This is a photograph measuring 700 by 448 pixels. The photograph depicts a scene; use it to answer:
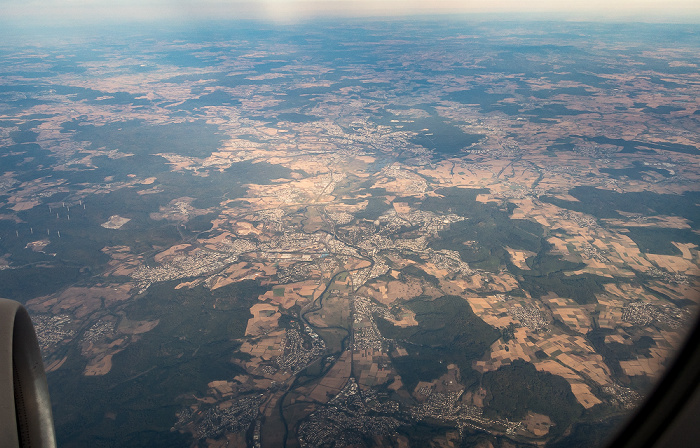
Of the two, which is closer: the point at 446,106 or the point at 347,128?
the point at 347,128

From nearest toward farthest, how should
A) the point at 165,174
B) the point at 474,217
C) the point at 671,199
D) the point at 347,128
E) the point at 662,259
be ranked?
1. the point at 662,259
2. the point at 474,217
3. the point at 671,199
4. the point at 165,174
5. the point at 347,128

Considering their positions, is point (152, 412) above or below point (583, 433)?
below

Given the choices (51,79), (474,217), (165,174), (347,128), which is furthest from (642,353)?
(51,79)

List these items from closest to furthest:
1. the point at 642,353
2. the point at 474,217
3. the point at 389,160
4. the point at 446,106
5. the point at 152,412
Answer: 1. the point at 152,412
2. the point at 642,353
3. the point at 474,217
4. the point at 389,160
5. the point at 446,106

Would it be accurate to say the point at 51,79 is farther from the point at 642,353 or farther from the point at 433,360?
the point at 642,353

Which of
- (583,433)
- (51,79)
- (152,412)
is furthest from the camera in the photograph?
(51,79)

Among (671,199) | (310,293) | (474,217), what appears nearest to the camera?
(310,293)

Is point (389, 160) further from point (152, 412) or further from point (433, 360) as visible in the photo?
point (152, 412)

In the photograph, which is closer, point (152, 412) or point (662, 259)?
point (152, 412)

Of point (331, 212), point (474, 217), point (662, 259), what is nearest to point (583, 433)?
point (662, 259)
